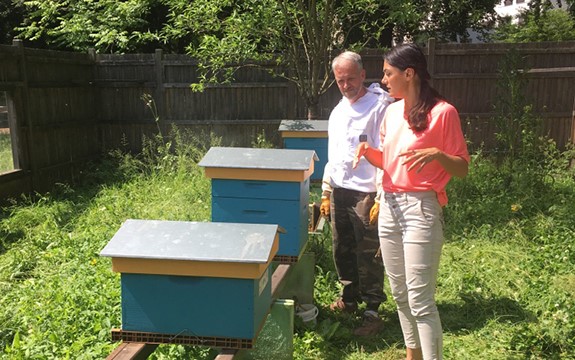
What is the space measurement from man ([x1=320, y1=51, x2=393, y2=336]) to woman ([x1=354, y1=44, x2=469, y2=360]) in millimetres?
811

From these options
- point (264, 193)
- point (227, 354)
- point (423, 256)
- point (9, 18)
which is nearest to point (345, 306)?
point (264, 193)

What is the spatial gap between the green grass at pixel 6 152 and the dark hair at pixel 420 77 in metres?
6.28

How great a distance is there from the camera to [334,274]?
464 cm

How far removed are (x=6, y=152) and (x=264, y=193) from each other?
532 cm

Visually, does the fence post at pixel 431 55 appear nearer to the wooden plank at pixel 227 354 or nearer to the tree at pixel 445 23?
the tree at pixel 445 23

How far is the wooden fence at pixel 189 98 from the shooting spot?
8.17 metres

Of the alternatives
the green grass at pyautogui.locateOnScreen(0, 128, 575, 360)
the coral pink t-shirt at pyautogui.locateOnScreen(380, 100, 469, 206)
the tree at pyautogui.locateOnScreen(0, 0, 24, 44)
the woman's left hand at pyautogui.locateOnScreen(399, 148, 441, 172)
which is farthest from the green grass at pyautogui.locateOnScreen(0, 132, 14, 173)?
the tree at pyautogui.locateOnScreen(0, 0, 24, 44)

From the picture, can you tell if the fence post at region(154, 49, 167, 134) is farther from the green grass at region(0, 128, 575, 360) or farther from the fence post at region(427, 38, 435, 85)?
the fence post at region(427, 38, 435, 85)

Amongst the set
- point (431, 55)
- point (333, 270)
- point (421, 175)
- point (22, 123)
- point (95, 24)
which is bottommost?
point (333, 270)

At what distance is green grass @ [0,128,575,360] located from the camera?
3.35 metres

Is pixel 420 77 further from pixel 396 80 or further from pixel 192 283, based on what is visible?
pixel 192 283

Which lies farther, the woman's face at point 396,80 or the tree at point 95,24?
the tree at point 95,24

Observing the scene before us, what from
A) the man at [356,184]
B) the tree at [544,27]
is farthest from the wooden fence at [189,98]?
the tree at [544,27]

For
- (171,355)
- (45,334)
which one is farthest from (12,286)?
(171,355)
